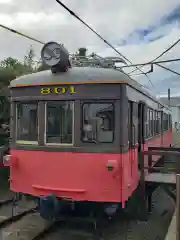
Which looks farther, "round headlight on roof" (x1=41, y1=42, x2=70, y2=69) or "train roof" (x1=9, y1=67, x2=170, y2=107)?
"round headlight on roof" (x1=41, y1=42, x2=70, y2=69)

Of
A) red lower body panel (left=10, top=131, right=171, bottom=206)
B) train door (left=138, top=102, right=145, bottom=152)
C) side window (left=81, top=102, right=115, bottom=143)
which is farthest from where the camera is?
train door (left=138, top=102, right=145, bottom=152)

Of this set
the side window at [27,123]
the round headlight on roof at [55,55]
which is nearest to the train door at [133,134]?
the round headlight on roof at [55,55]

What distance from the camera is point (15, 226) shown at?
685 centimetres

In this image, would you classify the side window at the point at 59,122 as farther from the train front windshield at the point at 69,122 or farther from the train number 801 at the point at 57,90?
the train number 801 at the point at 57,90

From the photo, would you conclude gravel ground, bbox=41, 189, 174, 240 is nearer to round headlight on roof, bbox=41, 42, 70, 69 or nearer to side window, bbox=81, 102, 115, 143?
side window, bbox=81, 102, 115, 143

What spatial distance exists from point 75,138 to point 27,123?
1.04 m

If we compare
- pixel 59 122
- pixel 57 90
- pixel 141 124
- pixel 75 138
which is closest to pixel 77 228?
pixel 75 138

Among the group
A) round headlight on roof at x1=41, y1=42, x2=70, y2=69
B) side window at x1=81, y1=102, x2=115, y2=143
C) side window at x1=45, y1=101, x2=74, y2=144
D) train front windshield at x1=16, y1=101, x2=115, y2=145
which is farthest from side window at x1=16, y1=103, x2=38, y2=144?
side window at x1=81, y1=102, x2=115, y2=143

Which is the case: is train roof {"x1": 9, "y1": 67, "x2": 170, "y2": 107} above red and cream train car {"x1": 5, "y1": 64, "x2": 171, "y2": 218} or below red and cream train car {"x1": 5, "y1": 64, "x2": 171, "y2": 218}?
above

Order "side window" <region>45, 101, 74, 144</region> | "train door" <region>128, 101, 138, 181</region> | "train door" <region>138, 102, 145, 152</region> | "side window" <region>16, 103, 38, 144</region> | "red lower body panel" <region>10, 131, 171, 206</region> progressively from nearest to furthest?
"red lower body panel" <region>10, 131, 171, 206</region> < "side window" <region>45, 101, 74, 144</region> < "side window" <region>16, 103, 38, 144</region> < "train door" <region>128, 101, 138, 181</region> < "train door" <region>138, 102, 145, 152</region>

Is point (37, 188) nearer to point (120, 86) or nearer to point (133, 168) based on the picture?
point (133, 168)

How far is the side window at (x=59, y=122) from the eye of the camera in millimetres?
5773

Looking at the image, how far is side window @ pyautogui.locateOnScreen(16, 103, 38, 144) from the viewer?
6.02 meters

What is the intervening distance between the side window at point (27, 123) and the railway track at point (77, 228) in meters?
1.78
